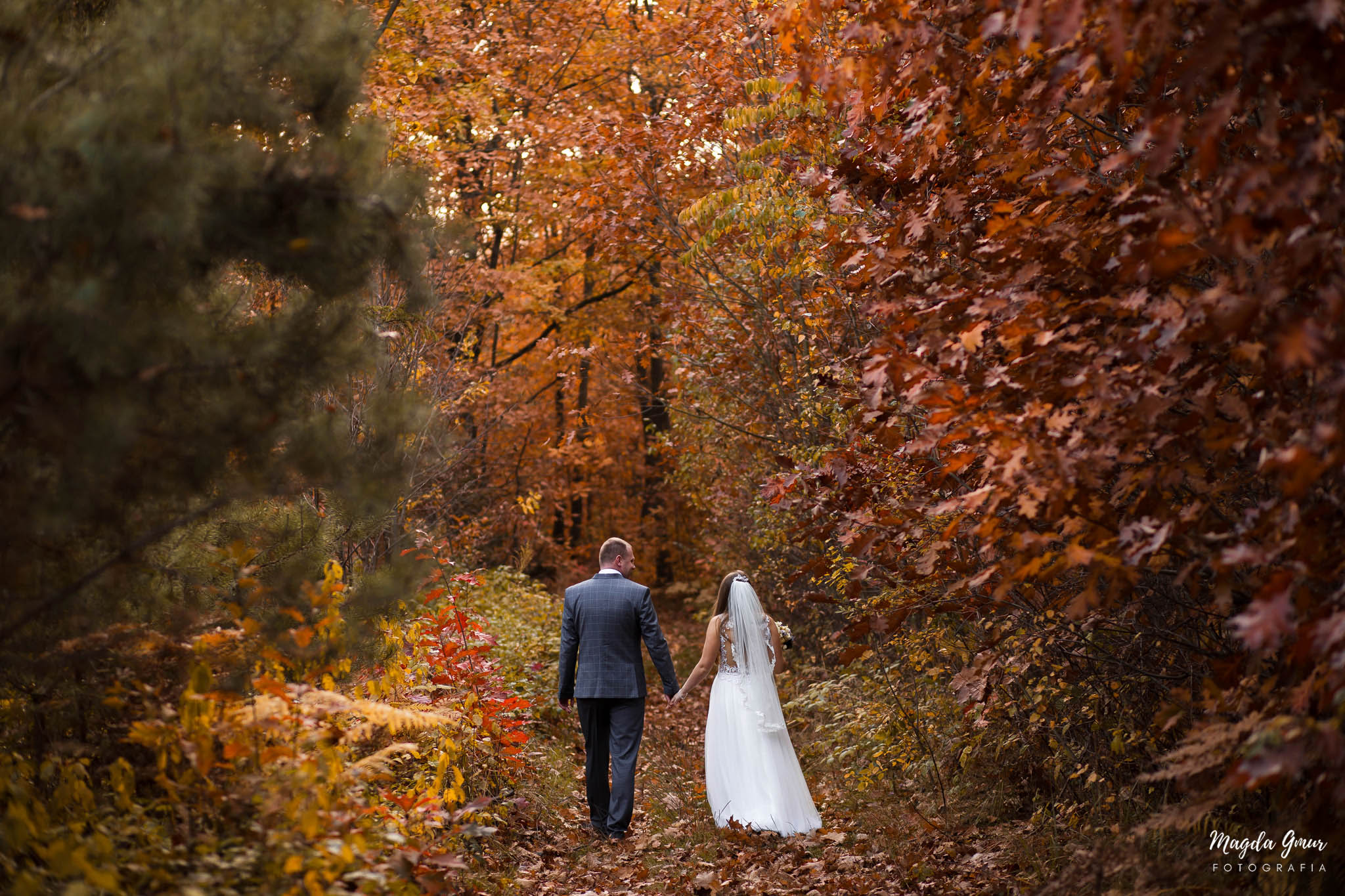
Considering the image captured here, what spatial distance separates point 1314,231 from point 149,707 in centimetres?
444

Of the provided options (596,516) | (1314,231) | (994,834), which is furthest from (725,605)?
(596,516)

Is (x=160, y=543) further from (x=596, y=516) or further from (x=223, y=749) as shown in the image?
(x=596, y=516)

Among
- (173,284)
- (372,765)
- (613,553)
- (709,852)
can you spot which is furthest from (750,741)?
(173,284)

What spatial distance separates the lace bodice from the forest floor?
123 cm

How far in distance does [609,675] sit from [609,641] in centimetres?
27

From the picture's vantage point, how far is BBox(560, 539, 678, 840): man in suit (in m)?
7.88

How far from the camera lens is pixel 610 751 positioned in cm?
800

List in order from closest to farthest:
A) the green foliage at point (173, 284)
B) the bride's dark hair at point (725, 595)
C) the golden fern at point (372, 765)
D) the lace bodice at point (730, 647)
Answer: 1. the green foliage at point (173, 284)
2. the golden fern at point (372, 765)
3. the lace bodice at point (730, 647)
4. the bride's dark hair at point (725, 595)

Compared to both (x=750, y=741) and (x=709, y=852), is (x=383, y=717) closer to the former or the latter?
(x=709, y=852)

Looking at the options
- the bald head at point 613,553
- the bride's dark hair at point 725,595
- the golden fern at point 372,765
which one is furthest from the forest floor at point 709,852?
the bald head at point 613,553

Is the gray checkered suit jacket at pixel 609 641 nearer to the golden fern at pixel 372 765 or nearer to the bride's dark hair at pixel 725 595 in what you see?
the bride's dark hair at pixel 725 595

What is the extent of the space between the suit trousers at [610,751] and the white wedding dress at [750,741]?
605mm

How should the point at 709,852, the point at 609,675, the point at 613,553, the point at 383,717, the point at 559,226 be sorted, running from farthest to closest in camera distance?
the point at 559,226
the point at 613,553
the point at 609,675
the point at 709,852
the point at 383,717

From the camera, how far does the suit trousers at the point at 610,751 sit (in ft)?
25.5
